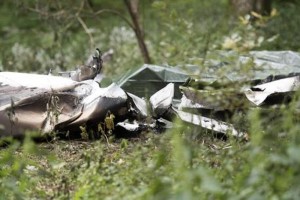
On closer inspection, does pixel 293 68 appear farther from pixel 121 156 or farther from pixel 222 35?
pixel 222 35

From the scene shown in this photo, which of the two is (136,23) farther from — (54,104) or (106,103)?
(54,104)

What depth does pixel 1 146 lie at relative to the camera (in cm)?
480

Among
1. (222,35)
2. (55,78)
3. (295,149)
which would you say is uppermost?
(295,149)

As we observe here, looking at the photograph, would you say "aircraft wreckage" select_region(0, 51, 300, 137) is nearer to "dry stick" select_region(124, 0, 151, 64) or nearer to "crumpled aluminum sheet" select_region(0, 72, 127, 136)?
"crumpled aluminum sheet" select_region(0, 72, 127, 136)

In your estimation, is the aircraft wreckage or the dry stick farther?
the dry stick

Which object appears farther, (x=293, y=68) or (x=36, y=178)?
(x=293, y=68)

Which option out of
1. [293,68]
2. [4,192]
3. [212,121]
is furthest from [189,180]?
[293,68]

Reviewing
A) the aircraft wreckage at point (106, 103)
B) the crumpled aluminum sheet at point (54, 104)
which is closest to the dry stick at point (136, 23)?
the aircraft wreckage at point (106, 103)

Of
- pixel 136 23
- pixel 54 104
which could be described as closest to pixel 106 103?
pixel 54 104

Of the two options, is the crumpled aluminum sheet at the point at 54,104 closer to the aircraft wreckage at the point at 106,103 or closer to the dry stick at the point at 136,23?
the aircraft wreckage at the point at 106,103

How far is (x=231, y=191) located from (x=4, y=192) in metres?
1.21

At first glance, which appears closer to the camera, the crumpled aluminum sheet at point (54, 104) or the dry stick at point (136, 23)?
the crumpled aluminum sheet at point (54, 104)

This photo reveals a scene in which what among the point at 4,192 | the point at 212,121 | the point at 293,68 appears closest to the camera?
the point at 4,192

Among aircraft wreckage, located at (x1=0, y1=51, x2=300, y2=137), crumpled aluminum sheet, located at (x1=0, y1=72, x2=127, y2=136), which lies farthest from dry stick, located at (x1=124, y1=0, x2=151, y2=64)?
crumpled aluminum sheet, located at (x1=0, y1=72, x2=127, y2=136)
